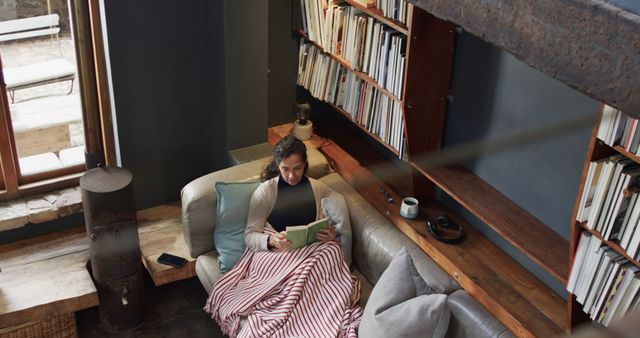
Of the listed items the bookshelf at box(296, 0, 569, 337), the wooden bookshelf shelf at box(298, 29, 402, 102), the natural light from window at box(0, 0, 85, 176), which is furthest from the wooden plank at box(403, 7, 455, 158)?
the natural light from window at box(0, 0, 85, 176)

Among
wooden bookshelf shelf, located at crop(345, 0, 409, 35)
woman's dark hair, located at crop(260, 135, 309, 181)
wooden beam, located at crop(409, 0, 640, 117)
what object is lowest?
woman's dark hair, located at crop(260, 135, 309, 181)

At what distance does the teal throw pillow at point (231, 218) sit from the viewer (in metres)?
3.34

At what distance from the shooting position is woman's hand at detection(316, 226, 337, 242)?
10.8ft

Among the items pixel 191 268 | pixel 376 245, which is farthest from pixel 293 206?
pixel 191 268

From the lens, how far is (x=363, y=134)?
4078 millimetres

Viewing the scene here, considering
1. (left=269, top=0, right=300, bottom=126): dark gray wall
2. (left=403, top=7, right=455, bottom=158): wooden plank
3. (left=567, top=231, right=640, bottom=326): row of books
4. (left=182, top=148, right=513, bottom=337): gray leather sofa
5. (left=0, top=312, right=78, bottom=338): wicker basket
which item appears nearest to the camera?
(left=567, top=231, right=640, bottom=326): row of books

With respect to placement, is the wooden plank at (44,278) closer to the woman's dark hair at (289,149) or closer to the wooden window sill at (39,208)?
the wooden window sill at (39,208)

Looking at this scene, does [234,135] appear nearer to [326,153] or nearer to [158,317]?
[326,153]

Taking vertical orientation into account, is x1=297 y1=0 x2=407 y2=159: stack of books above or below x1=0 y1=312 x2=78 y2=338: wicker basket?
above

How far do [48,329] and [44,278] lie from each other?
248 mm

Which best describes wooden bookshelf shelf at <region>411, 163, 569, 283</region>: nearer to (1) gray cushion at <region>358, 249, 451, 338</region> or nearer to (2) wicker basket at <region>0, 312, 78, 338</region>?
(1) gray cushion at <region>358, 249, 451, 338</region>

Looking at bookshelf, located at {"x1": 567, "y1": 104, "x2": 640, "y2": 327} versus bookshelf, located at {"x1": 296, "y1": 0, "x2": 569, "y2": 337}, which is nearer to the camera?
bookshelf, located at {"x1": 567, "y1": 104, "x2": 640, "y2": 327}

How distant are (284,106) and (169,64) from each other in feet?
2.63

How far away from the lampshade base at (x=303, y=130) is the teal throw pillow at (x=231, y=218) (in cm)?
73
